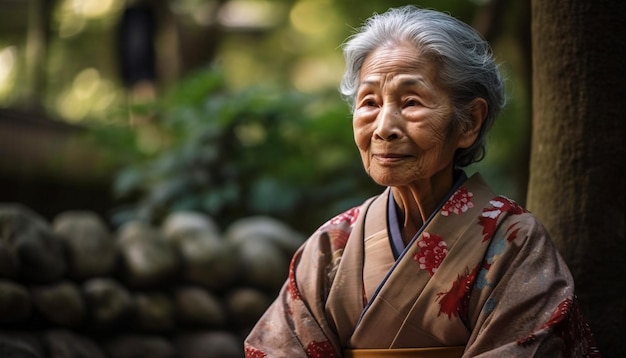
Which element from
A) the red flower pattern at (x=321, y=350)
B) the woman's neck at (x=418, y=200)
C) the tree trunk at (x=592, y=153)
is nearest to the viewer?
the red flower pattern at (x=321, y=350)

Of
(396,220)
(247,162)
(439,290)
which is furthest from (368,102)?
(247,162)

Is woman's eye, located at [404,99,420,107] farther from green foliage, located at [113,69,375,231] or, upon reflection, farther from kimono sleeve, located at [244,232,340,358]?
green foliage, located at [113,69,375,231]

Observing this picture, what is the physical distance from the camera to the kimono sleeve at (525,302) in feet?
8.73

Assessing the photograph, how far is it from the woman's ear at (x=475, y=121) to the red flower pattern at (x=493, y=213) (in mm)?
233

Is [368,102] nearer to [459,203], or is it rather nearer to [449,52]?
[449,52]

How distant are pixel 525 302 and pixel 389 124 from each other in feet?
2.44

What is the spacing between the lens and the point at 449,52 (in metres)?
2.89

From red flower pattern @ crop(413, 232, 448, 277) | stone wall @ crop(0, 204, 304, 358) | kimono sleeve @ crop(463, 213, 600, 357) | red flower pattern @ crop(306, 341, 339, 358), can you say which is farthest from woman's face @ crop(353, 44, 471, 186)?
stone wall @ crop(0, 204, 304, 358)

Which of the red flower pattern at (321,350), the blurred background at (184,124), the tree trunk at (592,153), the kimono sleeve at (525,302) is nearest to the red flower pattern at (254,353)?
the red flower pattern at (321,350)

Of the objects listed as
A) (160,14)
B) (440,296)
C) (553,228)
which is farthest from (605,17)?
(160,14)

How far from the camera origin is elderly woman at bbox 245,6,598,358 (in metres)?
2.74

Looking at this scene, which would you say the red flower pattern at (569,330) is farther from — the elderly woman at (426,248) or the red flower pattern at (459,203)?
the red flower pattern at (459,203)

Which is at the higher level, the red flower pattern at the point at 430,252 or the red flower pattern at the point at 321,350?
the red flower pattern at the point at 430,252

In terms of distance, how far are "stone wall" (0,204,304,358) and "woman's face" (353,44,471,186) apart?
2692 millimetres
